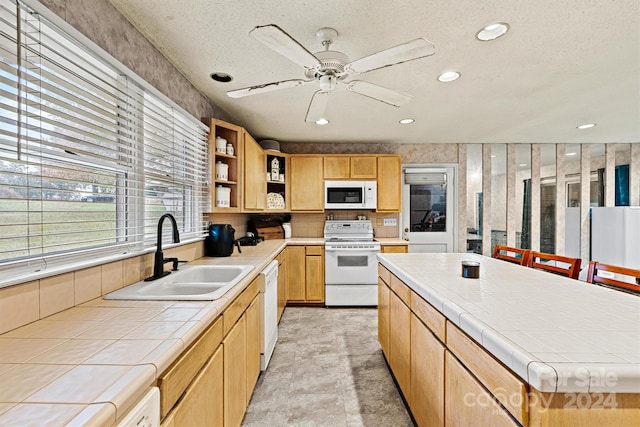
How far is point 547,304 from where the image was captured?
1179 millimetres

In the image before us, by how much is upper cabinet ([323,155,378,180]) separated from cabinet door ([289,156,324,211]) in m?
0.13

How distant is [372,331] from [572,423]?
246 centimetres

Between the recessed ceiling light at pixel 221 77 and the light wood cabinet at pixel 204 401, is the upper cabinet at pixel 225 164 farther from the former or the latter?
the light wood cabinet at pixel 204 401

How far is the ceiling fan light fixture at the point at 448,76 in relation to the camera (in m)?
2.24

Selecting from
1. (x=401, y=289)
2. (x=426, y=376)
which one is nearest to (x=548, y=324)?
(x=426, y=376)

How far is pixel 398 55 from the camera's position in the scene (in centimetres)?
144

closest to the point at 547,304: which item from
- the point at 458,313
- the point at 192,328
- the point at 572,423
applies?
the point at 458,313

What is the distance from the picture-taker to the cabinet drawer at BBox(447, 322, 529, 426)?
78 cm

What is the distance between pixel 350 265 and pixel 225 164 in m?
2.03

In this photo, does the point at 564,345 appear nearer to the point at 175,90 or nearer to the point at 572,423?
the point at 572,423

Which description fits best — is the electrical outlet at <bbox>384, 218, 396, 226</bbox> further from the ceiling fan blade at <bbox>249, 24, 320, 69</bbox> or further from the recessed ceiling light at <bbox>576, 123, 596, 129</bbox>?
the ceiling fan blade at <bbox>249, 24, 320, 69</bbox>

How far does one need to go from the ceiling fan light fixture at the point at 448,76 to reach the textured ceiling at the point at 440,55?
0.19ft

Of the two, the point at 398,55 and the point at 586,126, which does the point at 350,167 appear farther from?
the point at 586,126

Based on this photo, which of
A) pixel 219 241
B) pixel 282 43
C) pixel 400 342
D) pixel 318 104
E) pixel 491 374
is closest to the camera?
pixel 491 374
